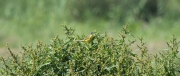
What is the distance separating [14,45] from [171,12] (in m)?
5.19

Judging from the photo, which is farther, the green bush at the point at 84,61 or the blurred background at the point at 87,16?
the blurred background at the point at 87,16

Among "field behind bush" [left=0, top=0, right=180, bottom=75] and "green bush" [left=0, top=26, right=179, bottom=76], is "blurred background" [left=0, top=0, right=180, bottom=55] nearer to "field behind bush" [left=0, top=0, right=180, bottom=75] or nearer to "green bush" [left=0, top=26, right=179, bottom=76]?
"field behind bush" [left=0, top=0, right=180, bottom=75]

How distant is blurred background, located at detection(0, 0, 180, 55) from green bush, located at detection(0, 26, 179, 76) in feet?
32.3

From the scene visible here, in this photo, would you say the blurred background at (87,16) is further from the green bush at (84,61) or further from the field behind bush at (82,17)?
the green bush at (84,61)

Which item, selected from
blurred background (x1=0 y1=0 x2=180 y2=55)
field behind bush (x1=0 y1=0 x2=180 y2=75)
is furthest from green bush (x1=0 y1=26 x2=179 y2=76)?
blurred background (x1=0 y1=0 x2=180 y2=55)

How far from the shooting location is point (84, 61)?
4.90m

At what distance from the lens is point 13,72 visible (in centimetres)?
495

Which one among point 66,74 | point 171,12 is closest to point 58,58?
point 66,74

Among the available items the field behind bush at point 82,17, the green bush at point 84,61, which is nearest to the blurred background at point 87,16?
the field behind bush at point 82,17

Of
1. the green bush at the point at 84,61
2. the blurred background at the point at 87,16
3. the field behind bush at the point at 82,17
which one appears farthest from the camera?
the blurred background at the point at 87,16

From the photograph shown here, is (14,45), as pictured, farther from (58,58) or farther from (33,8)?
(58,58)

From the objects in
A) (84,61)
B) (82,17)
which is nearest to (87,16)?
(82,17)

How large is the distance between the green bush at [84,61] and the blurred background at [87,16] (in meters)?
9.83

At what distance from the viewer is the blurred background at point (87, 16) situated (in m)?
15.3
